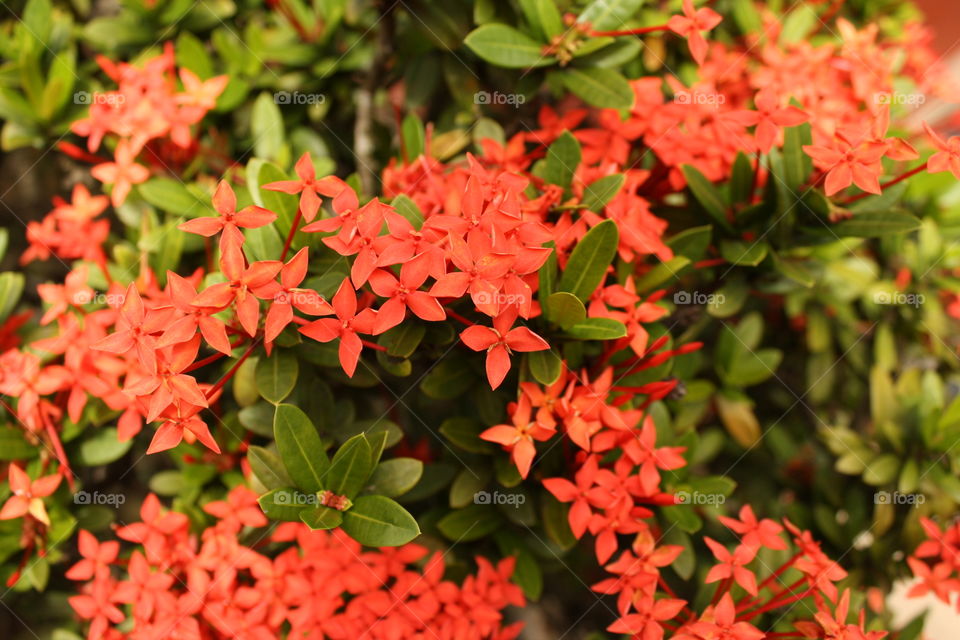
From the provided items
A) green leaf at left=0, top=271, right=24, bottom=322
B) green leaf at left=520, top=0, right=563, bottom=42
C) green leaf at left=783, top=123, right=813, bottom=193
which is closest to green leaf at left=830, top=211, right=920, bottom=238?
green leaf at left=783, top=123, right=813, bottom=193

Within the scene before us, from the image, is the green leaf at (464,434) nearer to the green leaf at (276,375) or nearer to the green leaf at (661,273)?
the green leaf at (276,375)

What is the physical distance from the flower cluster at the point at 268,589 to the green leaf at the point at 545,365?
0.42m

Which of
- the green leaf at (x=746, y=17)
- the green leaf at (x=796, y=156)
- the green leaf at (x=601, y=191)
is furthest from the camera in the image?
the green leaf at (x=746, y=17)

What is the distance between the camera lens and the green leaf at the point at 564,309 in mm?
1014

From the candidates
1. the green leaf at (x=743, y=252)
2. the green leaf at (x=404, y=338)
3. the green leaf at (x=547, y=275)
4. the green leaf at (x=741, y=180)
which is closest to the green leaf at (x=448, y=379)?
the green leaf at (x=404, y=338)

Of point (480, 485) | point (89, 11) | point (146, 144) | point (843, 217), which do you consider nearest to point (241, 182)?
point (146, 144)

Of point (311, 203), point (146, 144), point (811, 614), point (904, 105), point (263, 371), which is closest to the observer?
point (311, 203)

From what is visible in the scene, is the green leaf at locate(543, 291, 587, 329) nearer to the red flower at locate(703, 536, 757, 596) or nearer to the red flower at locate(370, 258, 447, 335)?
the red flower at locate(370, 258, 447, 335)

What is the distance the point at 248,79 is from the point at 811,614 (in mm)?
1680

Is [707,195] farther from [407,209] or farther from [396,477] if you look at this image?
[396,477]

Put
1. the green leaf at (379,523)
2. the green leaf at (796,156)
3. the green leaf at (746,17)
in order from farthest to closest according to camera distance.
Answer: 1. the green leaf at (746,17)
2. the green leaf at (796,156)
3. the green leaf at (379,523)

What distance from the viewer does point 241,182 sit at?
141 centimetres

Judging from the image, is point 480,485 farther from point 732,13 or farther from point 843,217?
point 732,13

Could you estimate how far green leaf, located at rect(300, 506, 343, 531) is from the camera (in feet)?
3.16
